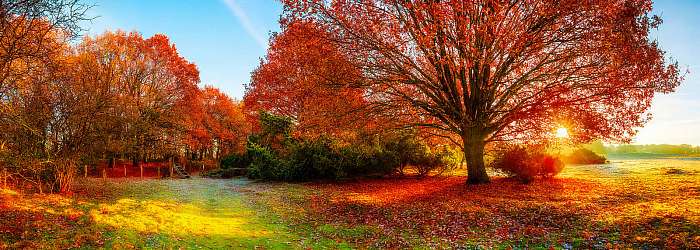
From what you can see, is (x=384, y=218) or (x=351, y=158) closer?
(x=384, y=218)

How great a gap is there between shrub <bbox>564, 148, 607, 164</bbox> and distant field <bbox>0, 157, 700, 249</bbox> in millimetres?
16918

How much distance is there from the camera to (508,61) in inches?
626

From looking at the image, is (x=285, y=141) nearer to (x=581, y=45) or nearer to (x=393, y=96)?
(x=393, y=96)

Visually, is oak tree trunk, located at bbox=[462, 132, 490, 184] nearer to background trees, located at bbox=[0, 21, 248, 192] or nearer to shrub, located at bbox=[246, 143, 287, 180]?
shrub, located at bbox=[246, 143, 287, 180]

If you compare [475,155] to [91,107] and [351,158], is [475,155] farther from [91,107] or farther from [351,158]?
[91,107]

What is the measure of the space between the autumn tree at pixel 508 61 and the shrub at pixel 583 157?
1939 centimetres

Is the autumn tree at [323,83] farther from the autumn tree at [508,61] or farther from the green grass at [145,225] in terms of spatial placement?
the green grass at [145,225]

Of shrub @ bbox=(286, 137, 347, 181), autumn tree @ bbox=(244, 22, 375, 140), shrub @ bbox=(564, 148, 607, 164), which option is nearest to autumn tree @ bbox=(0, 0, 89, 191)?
autumn tree @ bbox=(244, 22, 375, 140)

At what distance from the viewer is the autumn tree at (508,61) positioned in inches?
539

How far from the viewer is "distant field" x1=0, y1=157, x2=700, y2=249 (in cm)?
865

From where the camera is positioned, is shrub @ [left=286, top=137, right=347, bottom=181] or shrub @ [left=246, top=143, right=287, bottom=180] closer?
shrub @ [left=286, top=137, right=347, bottom=181]

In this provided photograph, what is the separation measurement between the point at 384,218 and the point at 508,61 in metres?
8.88

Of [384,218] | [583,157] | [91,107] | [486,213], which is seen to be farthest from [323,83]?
[583,157]

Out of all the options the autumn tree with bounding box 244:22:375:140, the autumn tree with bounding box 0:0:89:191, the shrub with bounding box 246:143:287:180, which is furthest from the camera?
the shrub with bounding box 246:143:287:180
